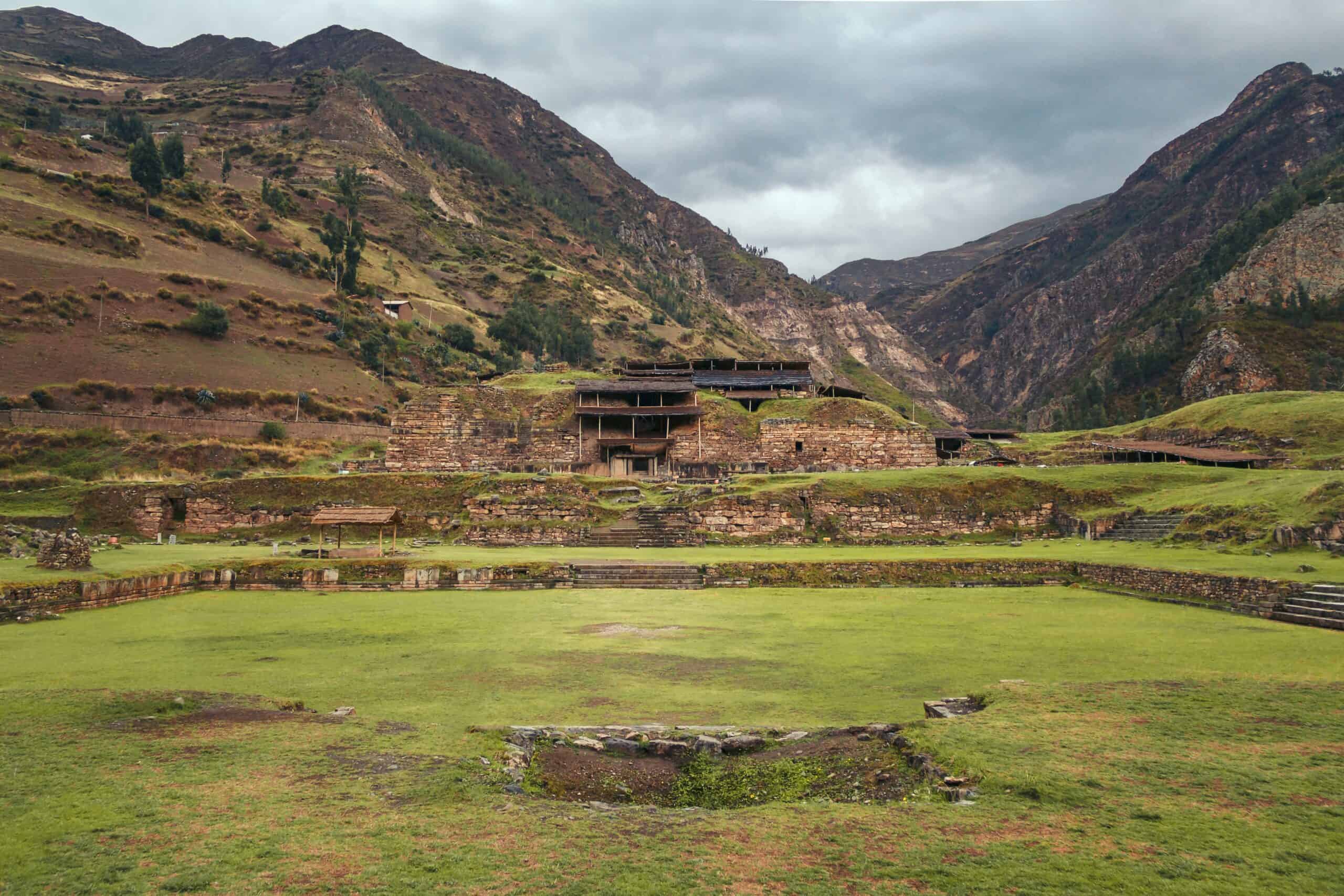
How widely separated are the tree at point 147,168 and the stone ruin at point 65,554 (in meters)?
72.9

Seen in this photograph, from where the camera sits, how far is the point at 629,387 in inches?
1740

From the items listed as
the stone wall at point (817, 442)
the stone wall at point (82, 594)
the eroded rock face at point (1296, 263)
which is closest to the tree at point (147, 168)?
the stone wall at point (817, 442)

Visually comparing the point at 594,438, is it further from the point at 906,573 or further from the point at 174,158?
the point at 174,158

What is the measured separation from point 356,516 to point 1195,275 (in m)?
126

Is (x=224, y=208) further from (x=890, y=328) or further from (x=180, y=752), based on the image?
(x=890, y=328)

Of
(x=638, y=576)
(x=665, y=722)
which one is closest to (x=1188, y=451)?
(x=638, y=576)

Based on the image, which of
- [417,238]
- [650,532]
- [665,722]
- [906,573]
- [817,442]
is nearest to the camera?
[665,722]

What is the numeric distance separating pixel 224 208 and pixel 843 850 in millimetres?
98996

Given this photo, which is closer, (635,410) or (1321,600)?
(1321,600)

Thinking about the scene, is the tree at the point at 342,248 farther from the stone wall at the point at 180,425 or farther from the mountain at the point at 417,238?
the stone wall at the point at 180,425

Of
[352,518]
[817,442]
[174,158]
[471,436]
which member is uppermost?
[174,158]

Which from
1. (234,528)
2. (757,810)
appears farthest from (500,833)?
(234,528)

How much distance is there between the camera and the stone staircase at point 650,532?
28.4 m

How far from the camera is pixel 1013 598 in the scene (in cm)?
1720
